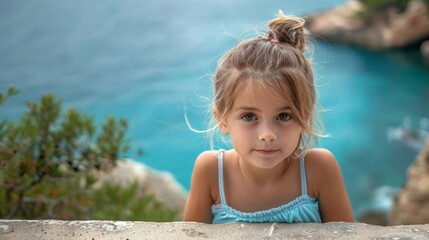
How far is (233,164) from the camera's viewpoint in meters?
1.53

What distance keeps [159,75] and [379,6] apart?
475 cm

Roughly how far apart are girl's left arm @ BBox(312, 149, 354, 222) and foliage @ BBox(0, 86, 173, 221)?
34.5 inches

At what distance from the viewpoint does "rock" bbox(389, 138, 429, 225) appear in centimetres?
480

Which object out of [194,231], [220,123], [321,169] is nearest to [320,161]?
[321,169]

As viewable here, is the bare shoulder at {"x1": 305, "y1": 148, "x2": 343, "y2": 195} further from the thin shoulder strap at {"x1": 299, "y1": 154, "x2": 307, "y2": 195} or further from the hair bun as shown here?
the hair bun

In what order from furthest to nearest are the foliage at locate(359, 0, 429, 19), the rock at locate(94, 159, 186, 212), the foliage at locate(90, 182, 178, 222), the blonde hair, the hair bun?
the foliage at locate(359, 0, 429, 19) → the rock at locate(94, 159, 186, 212) → the foliage at locate(90, 182, 178, 222) → the hair bun → the blonde hair

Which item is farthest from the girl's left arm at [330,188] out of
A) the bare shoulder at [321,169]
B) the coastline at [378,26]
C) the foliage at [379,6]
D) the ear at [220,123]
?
the foliage at [379,6]

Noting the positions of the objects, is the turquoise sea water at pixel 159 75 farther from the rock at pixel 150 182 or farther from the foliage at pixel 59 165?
the foliage at pixel 59 165

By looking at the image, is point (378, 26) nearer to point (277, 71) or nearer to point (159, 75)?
point (159, 75)

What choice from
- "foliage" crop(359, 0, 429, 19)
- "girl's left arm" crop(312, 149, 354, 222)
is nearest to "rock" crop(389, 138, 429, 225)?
"girl's left arm" crop(312, 149, 354, 222)

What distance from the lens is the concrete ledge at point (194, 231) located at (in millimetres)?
1233

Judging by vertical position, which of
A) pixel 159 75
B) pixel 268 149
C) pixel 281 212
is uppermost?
pixel 159 75

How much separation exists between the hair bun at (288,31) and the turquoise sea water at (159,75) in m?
7.14

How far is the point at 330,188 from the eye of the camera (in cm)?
148
